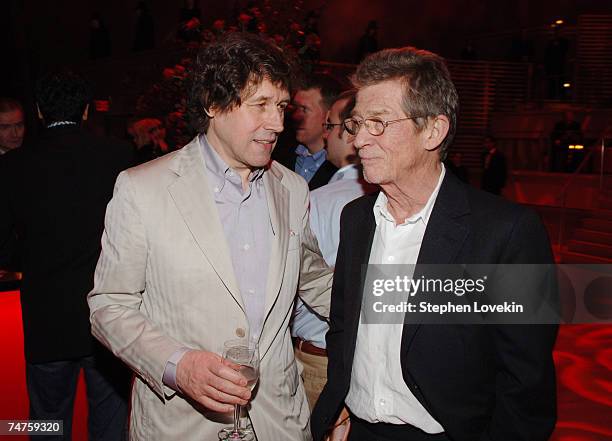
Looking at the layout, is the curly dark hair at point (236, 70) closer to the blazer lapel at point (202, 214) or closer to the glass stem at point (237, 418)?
the blazer lapel at point (202, 214)

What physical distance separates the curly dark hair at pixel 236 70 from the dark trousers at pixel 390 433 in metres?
Result: 1.12

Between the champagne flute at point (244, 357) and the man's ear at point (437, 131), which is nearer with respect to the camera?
the champagne flute at point (244, 357)

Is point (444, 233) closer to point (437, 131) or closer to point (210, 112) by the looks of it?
point (437, 131)

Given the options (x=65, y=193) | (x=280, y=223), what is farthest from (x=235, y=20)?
(x=280, y=223)

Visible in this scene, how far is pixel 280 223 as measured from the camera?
2174 mm

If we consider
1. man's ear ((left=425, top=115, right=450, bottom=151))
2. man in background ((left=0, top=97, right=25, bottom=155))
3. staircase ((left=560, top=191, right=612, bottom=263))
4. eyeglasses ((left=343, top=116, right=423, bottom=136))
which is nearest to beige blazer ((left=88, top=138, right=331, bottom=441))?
eyeglasses ((left=343, top=116, right=423, bottom=136))

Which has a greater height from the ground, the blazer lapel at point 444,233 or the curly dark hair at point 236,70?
the curly dark hair at point 236,70

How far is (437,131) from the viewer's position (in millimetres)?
2090

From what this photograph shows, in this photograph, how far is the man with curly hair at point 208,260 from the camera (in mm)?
1957

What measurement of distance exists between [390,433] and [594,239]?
960 cm

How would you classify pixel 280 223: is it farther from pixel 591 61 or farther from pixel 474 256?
pixel 591 61

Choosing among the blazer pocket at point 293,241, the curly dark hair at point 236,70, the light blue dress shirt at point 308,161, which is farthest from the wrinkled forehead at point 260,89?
the light blue dress shirt at point 308,161

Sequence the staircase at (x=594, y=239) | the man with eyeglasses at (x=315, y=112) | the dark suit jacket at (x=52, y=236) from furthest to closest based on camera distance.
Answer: the staircase at (x=594, y=239) → the man with eyeglasses at (x=315, y=112) → the dark suit jacket at (x=52, y=236)

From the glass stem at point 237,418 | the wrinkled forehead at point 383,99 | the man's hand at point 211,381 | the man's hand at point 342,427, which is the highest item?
the wrinkled forehead at point 383,99
